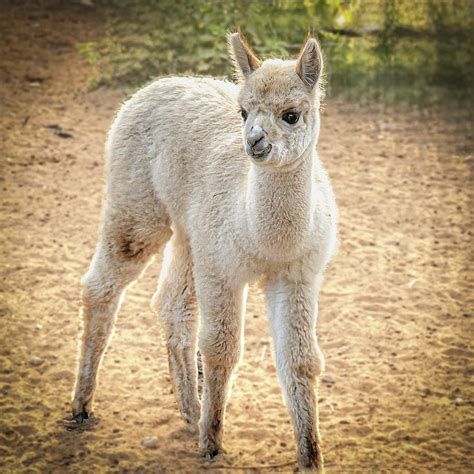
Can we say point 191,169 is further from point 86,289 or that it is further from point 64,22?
point 64,22

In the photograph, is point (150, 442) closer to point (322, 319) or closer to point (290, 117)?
point (322, 319)

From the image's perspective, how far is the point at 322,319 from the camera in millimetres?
6258

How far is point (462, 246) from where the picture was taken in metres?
7.12

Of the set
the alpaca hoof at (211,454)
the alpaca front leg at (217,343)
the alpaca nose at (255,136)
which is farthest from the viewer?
the alpaca hoof at (211,454)

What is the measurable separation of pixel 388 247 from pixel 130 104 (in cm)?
281

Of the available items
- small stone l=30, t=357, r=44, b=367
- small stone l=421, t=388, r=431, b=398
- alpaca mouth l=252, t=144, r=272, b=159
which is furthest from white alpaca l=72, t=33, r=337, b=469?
small stone l=421, t=388, r=431, b=398

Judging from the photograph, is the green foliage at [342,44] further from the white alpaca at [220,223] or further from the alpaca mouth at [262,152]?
the alpaca mouth at [262,152]

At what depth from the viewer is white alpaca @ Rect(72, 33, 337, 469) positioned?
418 cm

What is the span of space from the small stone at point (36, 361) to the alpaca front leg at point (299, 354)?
1.92 m

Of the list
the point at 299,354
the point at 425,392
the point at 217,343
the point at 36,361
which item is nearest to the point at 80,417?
the point at 36,361

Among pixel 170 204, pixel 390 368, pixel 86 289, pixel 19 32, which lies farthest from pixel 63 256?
pixel 19 32

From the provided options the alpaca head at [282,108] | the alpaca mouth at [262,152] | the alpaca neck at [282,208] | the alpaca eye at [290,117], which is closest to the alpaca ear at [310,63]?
the alpaca head at [282,108]

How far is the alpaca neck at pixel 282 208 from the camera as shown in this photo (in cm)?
422

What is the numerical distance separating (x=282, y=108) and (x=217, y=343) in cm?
127
